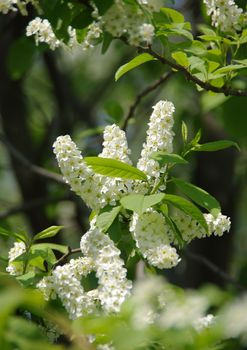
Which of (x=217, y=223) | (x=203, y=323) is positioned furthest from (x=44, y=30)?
(x=203, y=323)

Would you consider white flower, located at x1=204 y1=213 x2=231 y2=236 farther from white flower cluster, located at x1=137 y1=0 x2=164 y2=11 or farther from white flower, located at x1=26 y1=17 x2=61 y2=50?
white flower, located at x1=26 y1=17 x2=61 y2=50

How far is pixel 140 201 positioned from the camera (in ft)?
8.80

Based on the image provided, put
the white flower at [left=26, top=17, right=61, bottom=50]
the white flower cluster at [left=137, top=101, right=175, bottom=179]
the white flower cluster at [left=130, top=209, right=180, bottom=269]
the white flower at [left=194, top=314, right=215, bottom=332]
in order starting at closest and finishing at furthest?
the white flower at [left=194, top=314, right=215, bottom=332] < the white flower cluster at [left=130, top=209, right=180, bottom=269] < the white flower cluster at [left=137, top=101, right=175, bottom=179] < the white flower at [left=26, top=17, right=61, bottom=50]

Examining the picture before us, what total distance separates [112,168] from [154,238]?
0.32 meters

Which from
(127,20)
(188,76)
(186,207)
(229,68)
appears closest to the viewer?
→ (186,207)

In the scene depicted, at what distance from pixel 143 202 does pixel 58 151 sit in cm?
38

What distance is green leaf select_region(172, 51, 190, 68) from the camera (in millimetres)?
3242

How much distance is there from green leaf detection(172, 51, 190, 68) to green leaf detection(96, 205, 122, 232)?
2.48 ft

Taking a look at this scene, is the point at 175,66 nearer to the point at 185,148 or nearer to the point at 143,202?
the point at 185,148

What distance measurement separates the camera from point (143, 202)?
2666 mm

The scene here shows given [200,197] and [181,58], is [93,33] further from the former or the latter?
[200,197]

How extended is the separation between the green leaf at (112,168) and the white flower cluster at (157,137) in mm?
60

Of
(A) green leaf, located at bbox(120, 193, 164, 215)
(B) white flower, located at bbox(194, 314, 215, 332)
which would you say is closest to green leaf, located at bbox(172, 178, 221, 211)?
(A) green leaf, located at bbox(120, 193, 164, 215)

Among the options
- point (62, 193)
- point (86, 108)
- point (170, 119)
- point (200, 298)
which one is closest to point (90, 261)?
point (170, 119)
